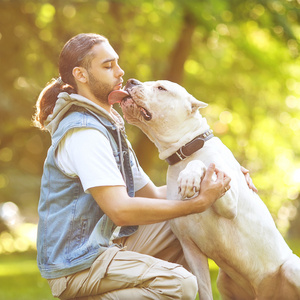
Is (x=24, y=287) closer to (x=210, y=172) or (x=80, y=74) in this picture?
(x=80, y=74)

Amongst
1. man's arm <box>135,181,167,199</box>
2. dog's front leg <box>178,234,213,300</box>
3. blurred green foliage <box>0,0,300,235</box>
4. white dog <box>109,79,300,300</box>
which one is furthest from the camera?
blurred green foliage <box>0,0,300,235</box>

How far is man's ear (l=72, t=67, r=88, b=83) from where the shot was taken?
3.86 m

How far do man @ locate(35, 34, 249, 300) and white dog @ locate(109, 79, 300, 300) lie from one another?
0.27 metres

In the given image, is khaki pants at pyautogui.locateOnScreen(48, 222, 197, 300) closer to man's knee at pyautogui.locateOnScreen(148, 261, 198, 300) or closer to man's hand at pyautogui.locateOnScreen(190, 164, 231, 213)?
man's knee at pyautogui.locateOnScreen(148, 261, 198, 300)

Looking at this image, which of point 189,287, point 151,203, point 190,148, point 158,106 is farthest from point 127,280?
point 158,106

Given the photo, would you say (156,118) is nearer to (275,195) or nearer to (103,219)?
(103,219)

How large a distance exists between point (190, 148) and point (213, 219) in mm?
496

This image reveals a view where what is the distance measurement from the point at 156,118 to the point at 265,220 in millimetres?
1025

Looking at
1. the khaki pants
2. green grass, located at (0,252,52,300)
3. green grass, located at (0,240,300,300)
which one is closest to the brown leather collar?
the khaki pants

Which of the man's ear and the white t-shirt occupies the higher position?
the man's ear

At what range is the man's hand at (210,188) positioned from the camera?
10.9 ft

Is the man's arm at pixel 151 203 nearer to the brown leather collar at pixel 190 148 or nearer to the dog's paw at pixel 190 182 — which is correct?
the dog's paw at pixel 190 182

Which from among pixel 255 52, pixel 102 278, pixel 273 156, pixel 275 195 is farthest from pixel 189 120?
pixel 275 195

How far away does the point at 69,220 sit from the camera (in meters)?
3.49
